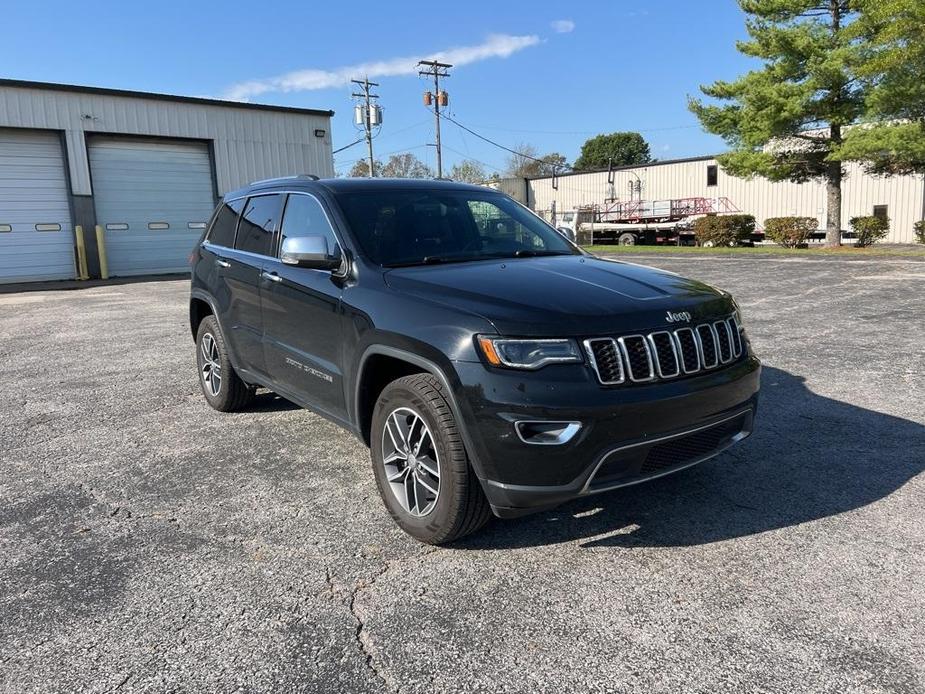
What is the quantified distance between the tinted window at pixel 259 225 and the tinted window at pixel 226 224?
0.44ft

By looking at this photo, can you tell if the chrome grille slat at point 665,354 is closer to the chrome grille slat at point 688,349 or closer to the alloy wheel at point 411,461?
the chrome grille slat at point 688,349

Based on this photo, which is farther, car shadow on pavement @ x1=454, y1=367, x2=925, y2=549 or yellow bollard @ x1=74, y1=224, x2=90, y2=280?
yellow bollard @ x1=74, y1=224, x2=90, y2=280

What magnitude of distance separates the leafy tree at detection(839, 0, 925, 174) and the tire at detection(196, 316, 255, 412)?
1853cm

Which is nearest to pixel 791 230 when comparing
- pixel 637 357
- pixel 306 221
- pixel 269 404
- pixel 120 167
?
pixel 120 167

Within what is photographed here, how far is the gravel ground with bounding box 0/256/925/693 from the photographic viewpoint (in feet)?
7.84

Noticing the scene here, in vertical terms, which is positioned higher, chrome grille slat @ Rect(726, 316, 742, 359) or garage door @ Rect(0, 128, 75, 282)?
garage door @ Rect(0, 128, 75, 282)

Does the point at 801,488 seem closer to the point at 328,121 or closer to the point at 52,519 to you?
the point at 52,519

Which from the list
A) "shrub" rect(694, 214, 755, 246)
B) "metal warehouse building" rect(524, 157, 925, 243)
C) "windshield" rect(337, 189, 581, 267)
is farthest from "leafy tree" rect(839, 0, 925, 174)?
"windshield" rect(337, 189, 581, 267)

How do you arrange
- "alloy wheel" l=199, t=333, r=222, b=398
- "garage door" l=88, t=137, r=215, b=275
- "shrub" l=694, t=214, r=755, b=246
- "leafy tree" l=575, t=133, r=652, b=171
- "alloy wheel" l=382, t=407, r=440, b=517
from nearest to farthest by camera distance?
"alloy wheel" l=382, t=407, r=440, b=517
"alloy wheel" l=199, t=333, r=222, b=398
"garage door" l=88, t=137, r=215, b=275
"shrub" l=694, t=214, r=755, b=246
"leafy tree" l=575, t=133, r=652, b=171

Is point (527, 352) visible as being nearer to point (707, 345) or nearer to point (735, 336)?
point (707, 345)

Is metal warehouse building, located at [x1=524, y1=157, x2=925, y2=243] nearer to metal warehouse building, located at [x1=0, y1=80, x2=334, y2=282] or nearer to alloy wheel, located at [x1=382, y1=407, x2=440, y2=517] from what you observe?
metal warehouse building, located at [x1=0, y1=80, x2=334, y2=282]

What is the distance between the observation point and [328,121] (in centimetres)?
2664

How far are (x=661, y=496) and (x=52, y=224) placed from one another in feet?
73.8

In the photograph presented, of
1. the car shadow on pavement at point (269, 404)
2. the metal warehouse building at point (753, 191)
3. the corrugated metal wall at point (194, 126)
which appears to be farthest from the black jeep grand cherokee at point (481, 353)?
the metal warehouse building at point (753, 191)
